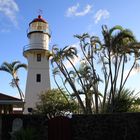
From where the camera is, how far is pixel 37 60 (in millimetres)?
38531

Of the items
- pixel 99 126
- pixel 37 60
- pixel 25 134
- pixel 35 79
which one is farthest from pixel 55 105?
pixel 99 126

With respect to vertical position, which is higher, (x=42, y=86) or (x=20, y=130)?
(x=42, y=86)

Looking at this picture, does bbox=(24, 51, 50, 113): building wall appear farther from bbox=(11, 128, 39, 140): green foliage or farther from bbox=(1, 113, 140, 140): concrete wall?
bbox=(11, 128, 39, 140): green foliage

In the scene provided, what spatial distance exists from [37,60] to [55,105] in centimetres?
894

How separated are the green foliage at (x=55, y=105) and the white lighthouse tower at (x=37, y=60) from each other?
12.6 ft

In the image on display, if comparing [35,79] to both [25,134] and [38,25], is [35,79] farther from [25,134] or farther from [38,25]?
[25,134]

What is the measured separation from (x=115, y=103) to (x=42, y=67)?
47.3 ft

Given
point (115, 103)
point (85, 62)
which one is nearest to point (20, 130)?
point (115, 103)

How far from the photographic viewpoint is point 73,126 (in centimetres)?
1873

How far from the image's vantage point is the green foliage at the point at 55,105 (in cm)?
3016

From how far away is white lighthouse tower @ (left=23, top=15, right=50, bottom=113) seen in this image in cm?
3659

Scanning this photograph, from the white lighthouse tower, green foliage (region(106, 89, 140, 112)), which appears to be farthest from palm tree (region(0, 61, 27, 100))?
green foliage (region(106, 89, 140, 112))

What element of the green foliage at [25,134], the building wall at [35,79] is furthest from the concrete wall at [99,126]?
the building wall at [35,79]

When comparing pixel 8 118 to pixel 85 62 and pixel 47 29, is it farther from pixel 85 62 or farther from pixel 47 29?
pixel 47 29
